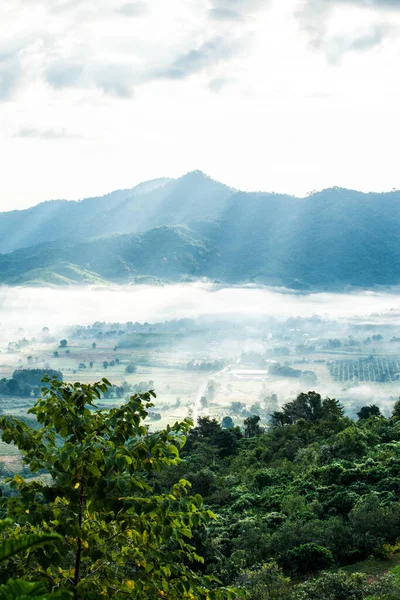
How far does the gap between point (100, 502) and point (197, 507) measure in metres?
1.48

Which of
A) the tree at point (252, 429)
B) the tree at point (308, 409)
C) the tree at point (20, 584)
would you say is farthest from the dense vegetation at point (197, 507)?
the tree at point (252, 429)

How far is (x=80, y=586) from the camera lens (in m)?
4.71

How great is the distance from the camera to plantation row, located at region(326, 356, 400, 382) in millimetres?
160375

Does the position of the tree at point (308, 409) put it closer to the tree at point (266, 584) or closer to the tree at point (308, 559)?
the tree at point (308, 559)

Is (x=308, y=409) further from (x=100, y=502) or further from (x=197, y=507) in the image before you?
(x=100, y=502)

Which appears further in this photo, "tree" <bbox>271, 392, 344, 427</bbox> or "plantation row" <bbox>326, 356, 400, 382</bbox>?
"plantation row" <bbox>326, 356, 400, 382</bbox>

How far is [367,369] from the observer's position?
171 m

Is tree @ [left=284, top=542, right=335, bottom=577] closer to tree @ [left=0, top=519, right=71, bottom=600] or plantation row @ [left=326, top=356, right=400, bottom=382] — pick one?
tree @ [left=0, top=519, right=71, bottom=600]

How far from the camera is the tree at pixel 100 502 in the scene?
459 centimetres

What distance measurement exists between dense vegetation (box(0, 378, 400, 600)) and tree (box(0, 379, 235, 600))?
1 cm

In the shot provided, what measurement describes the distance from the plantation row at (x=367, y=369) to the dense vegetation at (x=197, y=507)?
119573 mm

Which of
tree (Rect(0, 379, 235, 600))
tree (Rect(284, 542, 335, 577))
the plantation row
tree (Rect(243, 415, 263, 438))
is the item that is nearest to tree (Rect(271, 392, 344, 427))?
tree (Rect(243, 415, 263, 438))

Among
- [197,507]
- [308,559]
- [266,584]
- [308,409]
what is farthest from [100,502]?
[308,409]

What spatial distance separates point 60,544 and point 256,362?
192 metres
